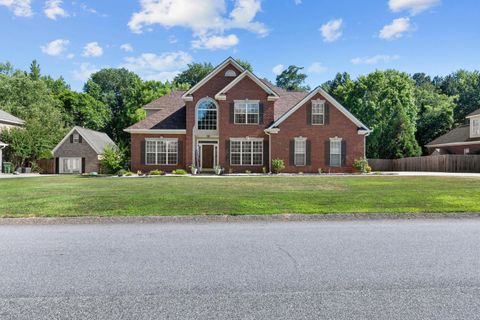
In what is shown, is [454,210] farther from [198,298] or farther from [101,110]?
[101,110]

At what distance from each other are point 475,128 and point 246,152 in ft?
82.4

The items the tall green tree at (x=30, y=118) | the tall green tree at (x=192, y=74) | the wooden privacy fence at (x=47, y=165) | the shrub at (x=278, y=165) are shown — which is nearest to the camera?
the shrub at (x=278, y=165)

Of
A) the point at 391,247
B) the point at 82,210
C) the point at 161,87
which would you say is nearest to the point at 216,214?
the point at 82,210

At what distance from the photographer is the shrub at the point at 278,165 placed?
29156 mm

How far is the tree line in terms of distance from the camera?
4228 cm

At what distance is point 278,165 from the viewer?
2920 cm

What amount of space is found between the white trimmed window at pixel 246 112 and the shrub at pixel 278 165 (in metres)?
3.53

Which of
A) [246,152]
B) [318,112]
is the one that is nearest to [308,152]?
[318,112]

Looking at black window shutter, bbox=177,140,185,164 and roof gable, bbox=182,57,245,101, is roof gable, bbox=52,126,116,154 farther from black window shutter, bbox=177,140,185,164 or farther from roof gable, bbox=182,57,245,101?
roof gable, bbox=182,57,245,101

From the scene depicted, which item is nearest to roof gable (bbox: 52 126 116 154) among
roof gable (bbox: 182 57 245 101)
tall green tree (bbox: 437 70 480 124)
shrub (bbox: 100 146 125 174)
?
shrub (bbox: 100 146 125 174)

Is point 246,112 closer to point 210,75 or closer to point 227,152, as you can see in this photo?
point 227,152

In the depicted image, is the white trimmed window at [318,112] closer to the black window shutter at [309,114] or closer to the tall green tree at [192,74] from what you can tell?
the black window shutter at [309,114]

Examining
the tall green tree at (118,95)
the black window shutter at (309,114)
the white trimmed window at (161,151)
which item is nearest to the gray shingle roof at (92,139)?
the tall green tree at (118,95)

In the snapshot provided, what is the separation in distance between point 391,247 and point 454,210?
5118mm
